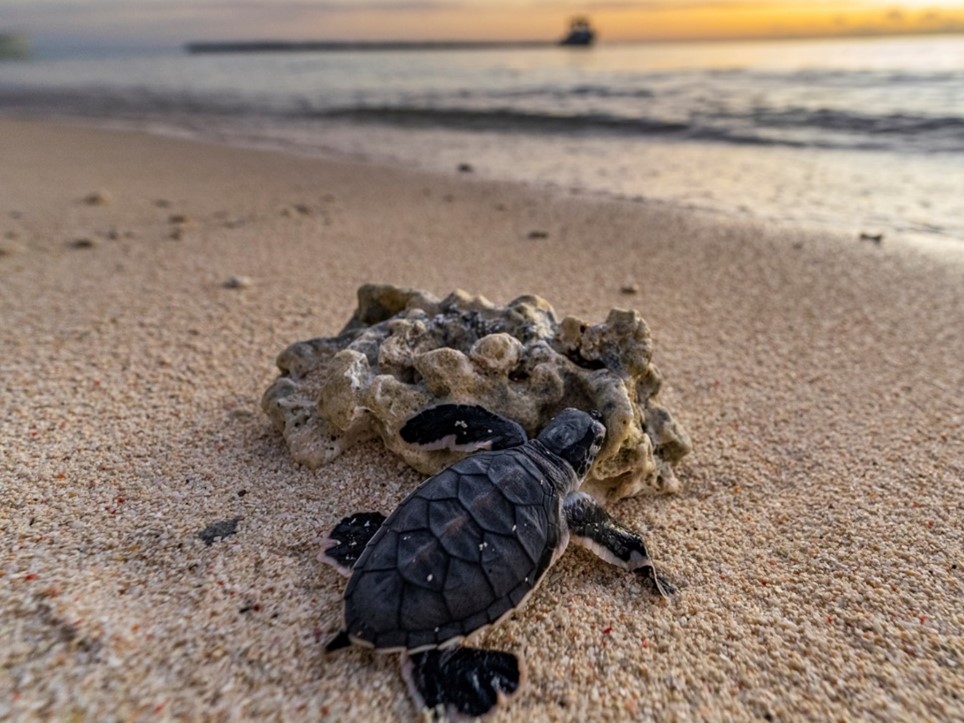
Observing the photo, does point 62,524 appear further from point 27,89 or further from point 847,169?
point 27,89

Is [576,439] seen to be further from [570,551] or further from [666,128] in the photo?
[666,128]

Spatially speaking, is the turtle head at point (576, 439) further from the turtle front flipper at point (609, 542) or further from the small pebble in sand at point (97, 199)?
the small pebble in sand at point (97, 199)

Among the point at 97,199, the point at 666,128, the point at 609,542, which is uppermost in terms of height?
the point at 609,542

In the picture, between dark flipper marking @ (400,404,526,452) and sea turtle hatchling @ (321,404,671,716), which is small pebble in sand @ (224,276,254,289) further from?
sea turtle hatchling @ (321,404,671,716)

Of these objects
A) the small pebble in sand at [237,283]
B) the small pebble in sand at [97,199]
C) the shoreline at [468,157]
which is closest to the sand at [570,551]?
the small pebble in sand at [237,283]

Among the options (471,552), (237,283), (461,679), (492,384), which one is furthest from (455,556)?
(237,283)

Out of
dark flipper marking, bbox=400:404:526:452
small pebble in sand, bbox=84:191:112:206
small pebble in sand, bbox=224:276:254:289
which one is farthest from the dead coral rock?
small pebble in sand, bbox=84:191:112:206
